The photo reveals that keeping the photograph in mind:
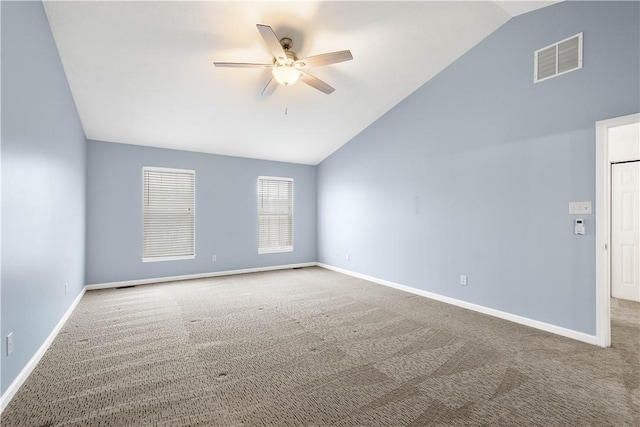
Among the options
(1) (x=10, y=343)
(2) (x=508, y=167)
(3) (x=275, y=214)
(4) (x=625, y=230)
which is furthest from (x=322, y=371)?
(4) (x=625, y=230)

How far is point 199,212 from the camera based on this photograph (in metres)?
5.70

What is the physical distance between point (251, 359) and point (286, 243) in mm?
4306

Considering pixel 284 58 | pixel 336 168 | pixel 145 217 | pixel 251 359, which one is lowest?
pixel 251 359

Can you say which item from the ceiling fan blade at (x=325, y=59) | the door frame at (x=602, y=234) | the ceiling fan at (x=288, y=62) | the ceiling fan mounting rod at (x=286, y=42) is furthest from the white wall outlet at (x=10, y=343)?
the door frame at (x=602, y=234)

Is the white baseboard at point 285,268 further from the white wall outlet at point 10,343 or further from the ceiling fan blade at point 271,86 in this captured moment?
the ceiling fan blade at point 271,86

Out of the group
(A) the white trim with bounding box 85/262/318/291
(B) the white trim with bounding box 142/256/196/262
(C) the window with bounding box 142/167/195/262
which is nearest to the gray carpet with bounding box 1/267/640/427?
(A) the white trim with bounding box 85/262/318/291

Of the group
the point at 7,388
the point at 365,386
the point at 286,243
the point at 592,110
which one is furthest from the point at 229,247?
the point at 592,110

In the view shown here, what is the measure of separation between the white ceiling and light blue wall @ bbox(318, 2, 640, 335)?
0.42 meters

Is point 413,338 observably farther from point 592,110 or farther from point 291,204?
point 291,204

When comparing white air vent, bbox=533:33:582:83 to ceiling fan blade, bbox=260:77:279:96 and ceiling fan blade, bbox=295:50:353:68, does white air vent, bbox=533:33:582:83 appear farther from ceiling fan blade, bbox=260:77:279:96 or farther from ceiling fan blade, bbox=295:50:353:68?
ceiling fan blade, bbox=260:77:279:96

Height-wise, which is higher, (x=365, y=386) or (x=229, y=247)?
(x=229, y=247)

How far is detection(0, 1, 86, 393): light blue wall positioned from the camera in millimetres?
1978

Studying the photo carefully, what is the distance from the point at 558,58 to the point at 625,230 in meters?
2.84

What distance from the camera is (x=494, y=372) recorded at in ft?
7.59
